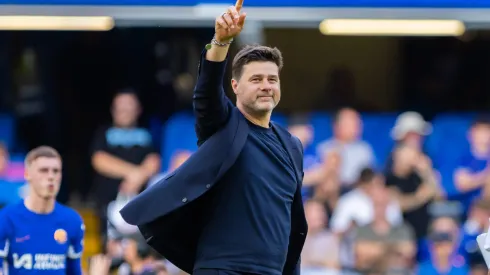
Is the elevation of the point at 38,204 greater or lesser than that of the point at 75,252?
greater

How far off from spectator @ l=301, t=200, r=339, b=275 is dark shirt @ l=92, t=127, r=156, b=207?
1.89 meters

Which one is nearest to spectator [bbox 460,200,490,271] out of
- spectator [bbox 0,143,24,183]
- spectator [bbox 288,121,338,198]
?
spectator [bbox 288,121,338,198]

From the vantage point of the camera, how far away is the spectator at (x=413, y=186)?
1255 centimetres

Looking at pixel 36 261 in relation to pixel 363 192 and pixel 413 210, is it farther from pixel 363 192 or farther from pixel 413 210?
pixel 413 210

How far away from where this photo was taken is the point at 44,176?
8930mm

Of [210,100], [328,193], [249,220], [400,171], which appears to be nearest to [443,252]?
[400,171]

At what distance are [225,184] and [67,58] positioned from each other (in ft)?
27.1

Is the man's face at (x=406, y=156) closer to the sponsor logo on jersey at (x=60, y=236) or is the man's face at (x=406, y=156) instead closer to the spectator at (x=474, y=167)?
the spectator at (x=474, y=167)

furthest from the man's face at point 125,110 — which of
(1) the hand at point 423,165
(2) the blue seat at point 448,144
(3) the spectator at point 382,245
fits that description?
(2) the blue seat at point 448,144

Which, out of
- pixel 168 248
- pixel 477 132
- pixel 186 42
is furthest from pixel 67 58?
pixel 168 248

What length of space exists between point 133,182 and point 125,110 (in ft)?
2.61

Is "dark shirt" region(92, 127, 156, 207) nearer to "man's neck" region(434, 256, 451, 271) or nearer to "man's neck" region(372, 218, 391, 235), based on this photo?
"man's neck" region(372, 218, 391, 235)

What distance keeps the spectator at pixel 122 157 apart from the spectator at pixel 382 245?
7.66 feet

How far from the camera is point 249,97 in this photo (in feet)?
19.5
